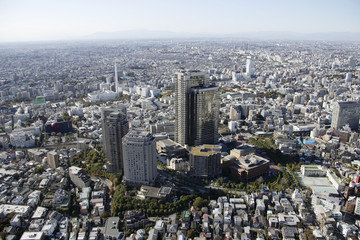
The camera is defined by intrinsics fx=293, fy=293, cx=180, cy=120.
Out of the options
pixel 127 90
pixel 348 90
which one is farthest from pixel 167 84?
pixel 348 90

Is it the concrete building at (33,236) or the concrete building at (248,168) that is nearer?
the concrete building at (33,236)

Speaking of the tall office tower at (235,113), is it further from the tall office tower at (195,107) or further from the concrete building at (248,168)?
the concrete building at (248,168)

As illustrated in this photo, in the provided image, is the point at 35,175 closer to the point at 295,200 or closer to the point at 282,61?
the point at 295,200

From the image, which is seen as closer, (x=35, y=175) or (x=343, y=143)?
(x=35, y=175)

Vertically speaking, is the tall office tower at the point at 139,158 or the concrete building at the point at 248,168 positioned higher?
the tall office tower at the point at 139,158

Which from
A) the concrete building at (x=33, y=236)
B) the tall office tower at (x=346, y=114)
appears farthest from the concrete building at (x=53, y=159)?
the tall office tower at (x=346, y=114)

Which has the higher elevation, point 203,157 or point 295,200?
point 203,157

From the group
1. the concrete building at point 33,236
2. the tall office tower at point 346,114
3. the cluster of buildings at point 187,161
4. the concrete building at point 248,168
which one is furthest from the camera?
the tall office tower at point 346,114
